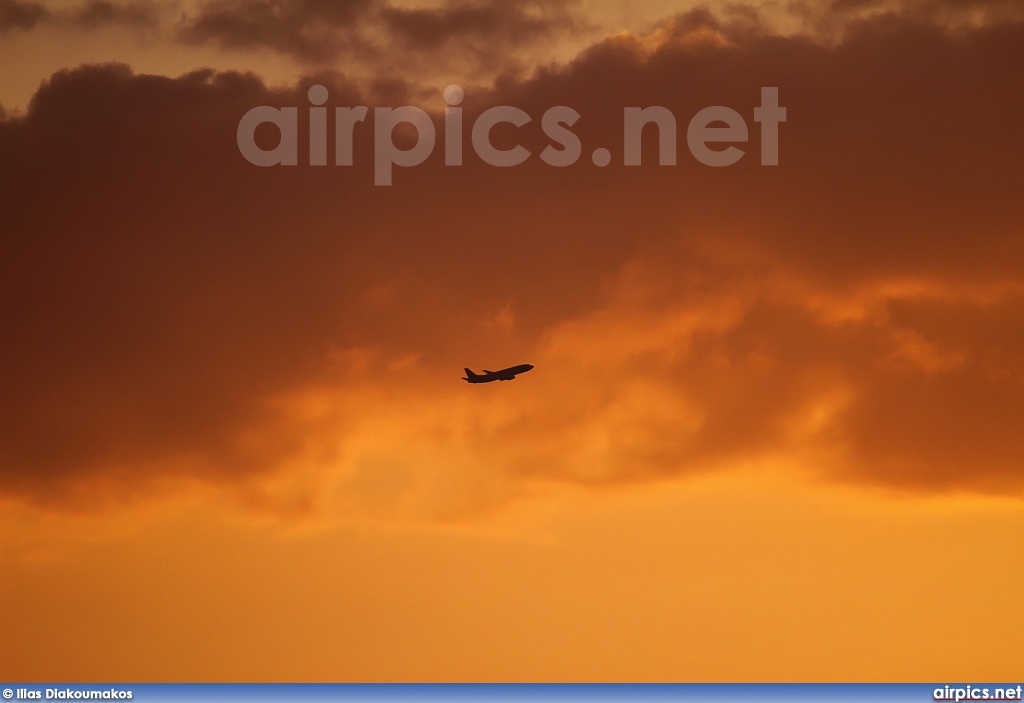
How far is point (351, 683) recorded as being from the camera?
121 m

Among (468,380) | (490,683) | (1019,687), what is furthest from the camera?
(468,380)

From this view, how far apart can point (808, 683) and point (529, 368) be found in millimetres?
56574

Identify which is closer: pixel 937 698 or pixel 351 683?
pixel 937 698

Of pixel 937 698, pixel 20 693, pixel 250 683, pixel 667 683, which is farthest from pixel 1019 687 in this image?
pixel 20 693

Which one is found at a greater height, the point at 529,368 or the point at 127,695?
the point at 529,368

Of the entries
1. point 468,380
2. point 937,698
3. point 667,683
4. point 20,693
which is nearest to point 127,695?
point 20,693

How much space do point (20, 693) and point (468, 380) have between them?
62263 mm

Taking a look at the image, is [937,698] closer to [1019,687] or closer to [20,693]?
[1019,687]

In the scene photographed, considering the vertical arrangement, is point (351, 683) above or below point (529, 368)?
below

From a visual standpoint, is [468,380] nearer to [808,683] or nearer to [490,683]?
[490,683]

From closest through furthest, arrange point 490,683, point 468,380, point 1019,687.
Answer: point 1019,687, point 490,683, point 468,380

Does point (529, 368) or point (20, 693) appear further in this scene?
point (529, 368)

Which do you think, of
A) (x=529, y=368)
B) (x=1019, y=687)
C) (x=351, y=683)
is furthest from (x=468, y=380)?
(x=1019, y=687)

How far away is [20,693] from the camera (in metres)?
113
